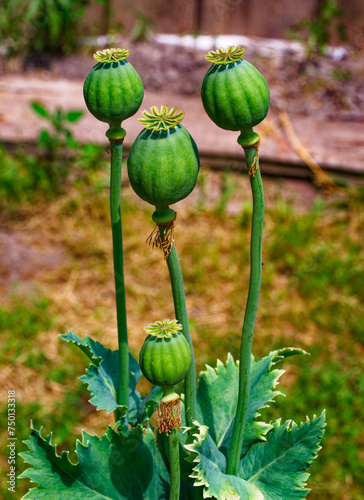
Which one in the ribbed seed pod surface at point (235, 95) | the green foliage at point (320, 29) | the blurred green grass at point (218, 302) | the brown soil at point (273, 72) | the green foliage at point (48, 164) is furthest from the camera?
the green foliage at point (320, 29)

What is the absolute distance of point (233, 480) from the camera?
824 mm

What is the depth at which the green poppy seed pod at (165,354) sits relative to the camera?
700mm

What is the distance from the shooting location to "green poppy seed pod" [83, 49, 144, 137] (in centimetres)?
72

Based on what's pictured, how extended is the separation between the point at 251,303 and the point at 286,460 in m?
0.28

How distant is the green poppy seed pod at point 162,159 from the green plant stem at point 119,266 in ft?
0.33

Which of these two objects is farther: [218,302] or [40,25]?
[40,25]

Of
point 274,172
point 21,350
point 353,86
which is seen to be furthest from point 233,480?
point 353,86

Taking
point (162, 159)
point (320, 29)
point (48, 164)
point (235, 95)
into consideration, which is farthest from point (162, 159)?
point (320, 29)

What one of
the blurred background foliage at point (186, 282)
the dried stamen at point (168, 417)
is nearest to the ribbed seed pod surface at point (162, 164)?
the dried stamen at point (168, 417)

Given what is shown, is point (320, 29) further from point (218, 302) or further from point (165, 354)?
point (165, 354)

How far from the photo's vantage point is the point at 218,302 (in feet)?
7.56

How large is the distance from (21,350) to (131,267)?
571 millimetres

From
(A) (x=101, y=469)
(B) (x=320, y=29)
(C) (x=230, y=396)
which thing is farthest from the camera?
(B) (x=320, y=29)

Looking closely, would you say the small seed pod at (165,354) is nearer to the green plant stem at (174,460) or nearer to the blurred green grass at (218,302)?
the green plant stem at (174,460)
